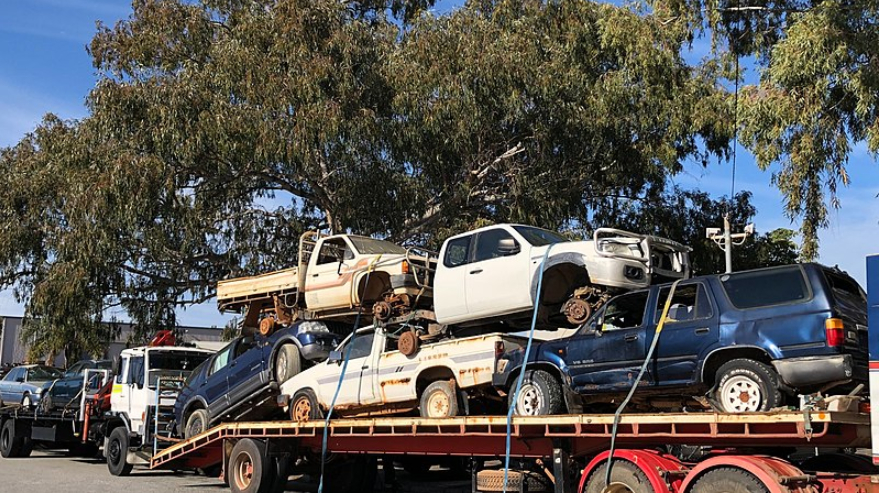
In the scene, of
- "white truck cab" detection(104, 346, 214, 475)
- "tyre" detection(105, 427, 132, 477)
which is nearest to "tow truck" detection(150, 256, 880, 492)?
"white truck cab" detection(104, 346, 214, 475)

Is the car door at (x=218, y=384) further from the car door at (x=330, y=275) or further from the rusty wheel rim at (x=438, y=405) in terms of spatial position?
the rusty wheel rim at (x=438, y=405)

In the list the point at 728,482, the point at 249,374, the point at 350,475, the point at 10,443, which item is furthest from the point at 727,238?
the point at 10,443

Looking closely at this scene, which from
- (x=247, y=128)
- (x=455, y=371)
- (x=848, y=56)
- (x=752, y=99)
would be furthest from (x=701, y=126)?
(x=455, y=371)

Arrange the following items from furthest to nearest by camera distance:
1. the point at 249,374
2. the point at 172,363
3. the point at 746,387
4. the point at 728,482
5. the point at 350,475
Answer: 1. the point at 172,363
2. the point at 249,374
3. the point at 350,475
4. the point at 746,387
5. the point at 728,482

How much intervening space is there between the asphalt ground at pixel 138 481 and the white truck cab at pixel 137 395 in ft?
1.48

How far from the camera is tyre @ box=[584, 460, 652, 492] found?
339 inches

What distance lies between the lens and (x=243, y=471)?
13.6 m

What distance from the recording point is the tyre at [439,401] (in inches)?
445

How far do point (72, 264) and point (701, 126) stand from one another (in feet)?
52.7

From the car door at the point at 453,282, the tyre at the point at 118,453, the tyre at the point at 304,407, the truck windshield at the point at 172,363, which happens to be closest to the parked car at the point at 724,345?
the car door at the point at 453,282

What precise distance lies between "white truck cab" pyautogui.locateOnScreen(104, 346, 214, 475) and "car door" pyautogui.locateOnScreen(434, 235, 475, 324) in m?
6.80

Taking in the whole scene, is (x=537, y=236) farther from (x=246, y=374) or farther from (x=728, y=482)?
(x=246, y=374)

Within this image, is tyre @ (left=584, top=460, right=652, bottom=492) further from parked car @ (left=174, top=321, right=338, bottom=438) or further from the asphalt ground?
the asphalt ground

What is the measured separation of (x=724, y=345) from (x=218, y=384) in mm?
8981
